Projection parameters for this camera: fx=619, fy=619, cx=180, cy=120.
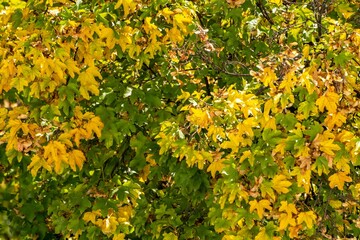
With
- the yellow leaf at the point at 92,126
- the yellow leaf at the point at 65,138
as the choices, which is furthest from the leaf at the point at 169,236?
the yellow leaf at the point at 65,138

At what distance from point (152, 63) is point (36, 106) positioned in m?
1.07

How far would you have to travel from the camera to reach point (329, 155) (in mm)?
3508

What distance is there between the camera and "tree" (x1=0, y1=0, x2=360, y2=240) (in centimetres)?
371

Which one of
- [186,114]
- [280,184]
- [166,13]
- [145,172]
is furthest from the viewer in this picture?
[145,172]

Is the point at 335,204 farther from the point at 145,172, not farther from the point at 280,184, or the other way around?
the point at 145,172

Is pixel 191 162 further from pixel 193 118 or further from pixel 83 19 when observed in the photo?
pixel 83 19

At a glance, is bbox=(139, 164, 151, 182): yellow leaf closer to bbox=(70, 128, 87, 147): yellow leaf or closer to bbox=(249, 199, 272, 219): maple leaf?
bbox=(70, 128, 87, 147): yellow leaf

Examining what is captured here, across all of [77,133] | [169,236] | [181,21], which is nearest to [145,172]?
[169,236]

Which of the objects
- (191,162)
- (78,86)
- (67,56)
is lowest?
(191,162)

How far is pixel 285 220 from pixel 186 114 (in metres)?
1.07

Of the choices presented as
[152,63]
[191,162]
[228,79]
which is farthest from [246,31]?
[191,162]

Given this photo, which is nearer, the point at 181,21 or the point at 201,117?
the point at 201,117

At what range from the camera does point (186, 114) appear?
4.39 metres

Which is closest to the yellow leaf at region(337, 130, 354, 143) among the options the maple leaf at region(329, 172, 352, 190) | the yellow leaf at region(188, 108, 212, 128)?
the maple leaf at region(329, 172, 352, 190)
